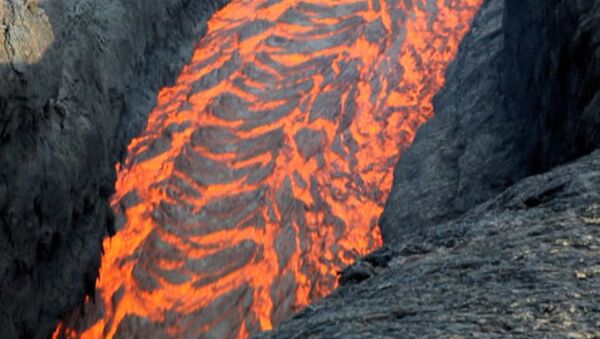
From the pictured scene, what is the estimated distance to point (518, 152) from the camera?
803cm

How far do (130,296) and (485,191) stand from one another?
12.7ft

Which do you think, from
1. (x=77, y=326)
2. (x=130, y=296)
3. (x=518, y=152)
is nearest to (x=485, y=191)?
(x=518, y=152)

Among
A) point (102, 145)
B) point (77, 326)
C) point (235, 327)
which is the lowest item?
point (235, 327)

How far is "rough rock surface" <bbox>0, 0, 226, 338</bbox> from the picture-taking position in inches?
254

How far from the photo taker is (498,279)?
3.66m

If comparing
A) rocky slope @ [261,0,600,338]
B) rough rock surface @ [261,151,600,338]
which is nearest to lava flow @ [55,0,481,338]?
rocky slope @ [261,0,600,338]

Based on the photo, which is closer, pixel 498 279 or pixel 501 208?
pixel 498 279

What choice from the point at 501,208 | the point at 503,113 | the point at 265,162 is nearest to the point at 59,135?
the point at 265,162

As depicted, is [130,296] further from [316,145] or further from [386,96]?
[386,96]

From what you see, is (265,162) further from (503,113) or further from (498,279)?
(498,279)

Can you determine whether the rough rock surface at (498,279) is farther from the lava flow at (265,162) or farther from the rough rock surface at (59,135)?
the lava flow at (265,162)

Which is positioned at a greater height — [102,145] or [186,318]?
[102,145]

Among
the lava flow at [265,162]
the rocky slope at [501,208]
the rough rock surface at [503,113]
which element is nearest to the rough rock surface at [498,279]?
the rocky slope at [501,208]

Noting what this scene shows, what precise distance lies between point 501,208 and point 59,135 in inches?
168
